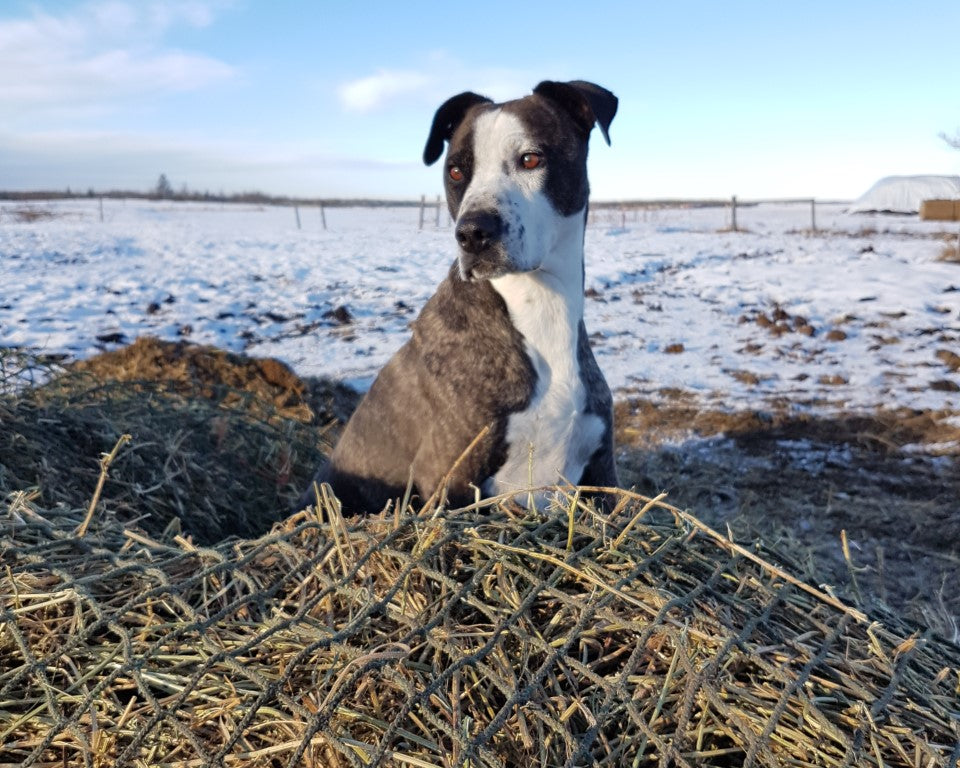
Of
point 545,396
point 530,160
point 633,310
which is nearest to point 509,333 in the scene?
point 545,396

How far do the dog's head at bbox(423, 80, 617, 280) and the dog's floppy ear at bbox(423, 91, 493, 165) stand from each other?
0.04 metres

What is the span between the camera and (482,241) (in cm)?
263

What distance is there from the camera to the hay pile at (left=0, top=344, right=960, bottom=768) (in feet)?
4.49

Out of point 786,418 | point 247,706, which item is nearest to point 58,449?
point 247,706

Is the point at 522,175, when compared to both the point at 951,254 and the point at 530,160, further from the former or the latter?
the point at 951,254

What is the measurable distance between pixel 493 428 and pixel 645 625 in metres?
1.39

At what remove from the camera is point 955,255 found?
50.8ft

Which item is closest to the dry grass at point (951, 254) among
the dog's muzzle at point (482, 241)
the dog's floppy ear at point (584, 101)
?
the dog's floppy ear at point (584, 101)

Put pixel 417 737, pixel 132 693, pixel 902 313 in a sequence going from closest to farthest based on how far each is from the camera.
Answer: pixel 417 737
pixel 132 693
pixel 902 313

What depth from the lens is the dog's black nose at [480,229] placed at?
8.54 ft

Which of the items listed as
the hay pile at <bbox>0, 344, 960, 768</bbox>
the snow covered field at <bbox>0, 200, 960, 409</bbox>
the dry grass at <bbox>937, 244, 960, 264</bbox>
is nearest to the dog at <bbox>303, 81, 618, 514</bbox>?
the hay pile at <bbox>0, 344, 960, 768</bbox>

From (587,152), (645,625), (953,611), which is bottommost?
(953,611)

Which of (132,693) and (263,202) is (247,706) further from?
(263,202)

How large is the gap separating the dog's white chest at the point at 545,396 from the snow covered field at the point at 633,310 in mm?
4385
